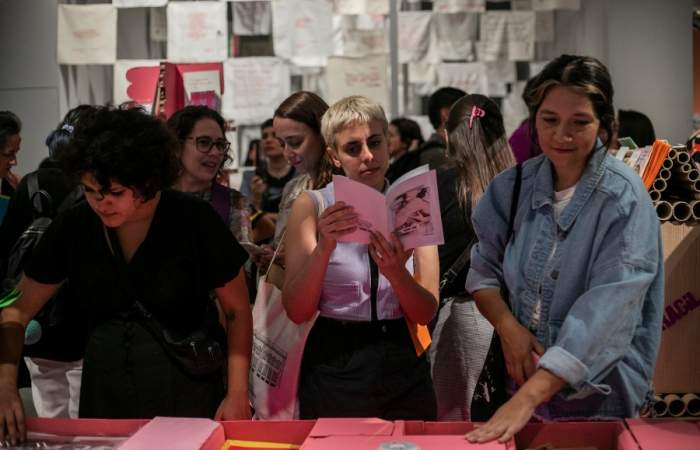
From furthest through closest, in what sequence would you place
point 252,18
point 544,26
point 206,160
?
point 544,26 → point 252,18 → point 206,160

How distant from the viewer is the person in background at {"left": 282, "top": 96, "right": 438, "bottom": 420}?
2.67m

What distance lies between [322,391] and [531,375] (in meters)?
0.71

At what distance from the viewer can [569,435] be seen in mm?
2094

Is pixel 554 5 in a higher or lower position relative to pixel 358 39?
higher

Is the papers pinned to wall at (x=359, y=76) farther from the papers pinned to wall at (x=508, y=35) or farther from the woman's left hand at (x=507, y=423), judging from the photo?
the woman's left hand at (x=507, y=423)

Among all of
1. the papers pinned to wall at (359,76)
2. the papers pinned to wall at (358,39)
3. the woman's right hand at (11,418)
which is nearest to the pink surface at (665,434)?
the woman's right hand at (11,418)

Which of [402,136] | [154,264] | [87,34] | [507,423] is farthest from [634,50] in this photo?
[507,423]

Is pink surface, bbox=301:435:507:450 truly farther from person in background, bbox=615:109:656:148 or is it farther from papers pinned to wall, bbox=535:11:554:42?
papers pinned to wall, bbox=535:11:554:42

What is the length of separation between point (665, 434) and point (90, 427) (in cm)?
126

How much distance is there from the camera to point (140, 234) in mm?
2547

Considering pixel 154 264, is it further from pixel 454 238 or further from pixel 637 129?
pixel 637 129

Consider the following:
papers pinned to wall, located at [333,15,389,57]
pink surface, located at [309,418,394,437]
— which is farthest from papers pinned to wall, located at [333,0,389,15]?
pink surface, located at [309,418,394,437]

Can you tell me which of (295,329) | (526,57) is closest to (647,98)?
(526,57)

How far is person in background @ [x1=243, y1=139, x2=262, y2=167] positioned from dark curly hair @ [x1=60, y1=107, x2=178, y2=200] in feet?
19.7
